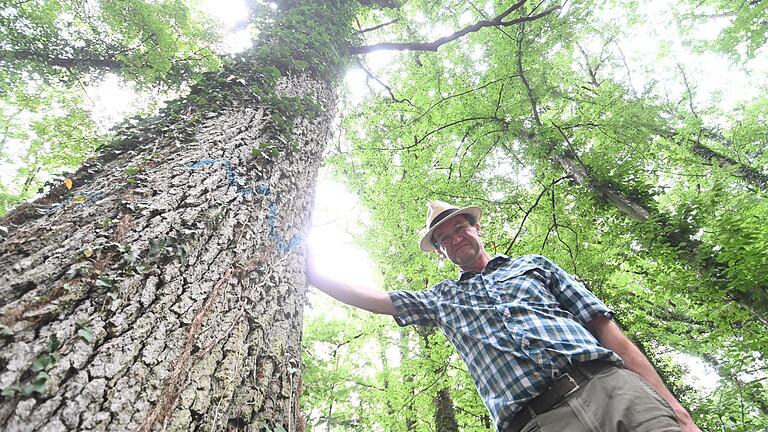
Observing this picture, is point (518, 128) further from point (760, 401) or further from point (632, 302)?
point (760, 401)

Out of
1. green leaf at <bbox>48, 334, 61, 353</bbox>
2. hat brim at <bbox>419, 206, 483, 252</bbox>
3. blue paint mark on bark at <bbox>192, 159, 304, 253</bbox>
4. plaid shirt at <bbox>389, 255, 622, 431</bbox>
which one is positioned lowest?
green leaf at <bbox>48, 334, 61, 353</bbox>

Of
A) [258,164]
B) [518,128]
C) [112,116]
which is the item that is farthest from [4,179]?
[518,128]

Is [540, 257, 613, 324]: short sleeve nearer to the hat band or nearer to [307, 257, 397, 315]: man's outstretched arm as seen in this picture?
the hat band

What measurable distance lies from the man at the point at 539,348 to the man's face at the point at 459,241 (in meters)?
0.20

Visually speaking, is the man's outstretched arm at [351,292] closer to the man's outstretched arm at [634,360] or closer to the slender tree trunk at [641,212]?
the man's outstretched arm at [634,360]

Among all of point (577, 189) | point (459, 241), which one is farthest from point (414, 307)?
point (577, 189)

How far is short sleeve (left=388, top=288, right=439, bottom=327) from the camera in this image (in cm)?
265

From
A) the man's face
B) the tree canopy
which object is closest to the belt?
the man's face

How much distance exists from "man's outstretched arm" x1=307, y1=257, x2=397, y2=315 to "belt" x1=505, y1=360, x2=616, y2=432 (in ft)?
3.43

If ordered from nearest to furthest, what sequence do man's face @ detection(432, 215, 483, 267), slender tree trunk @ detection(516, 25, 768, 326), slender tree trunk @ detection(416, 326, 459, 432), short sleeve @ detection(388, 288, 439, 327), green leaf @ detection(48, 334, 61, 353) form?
green leaf @ detection(48, 334, 61, 353) < short sleeve @ detection(388, 288, 439, 327) < man's face @ detection(432, 215, 483, 267) < slender tree trunk @ detection(516, 25, 768, 326) < slender tree trunk @ detection(416, 326, 459, 432)

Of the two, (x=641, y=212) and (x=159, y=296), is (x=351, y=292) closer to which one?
(x=159, y=296)

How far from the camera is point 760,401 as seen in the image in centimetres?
424

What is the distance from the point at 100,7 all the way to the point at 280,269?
295 inches

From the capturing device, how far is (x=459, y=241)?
3076 millimetres
